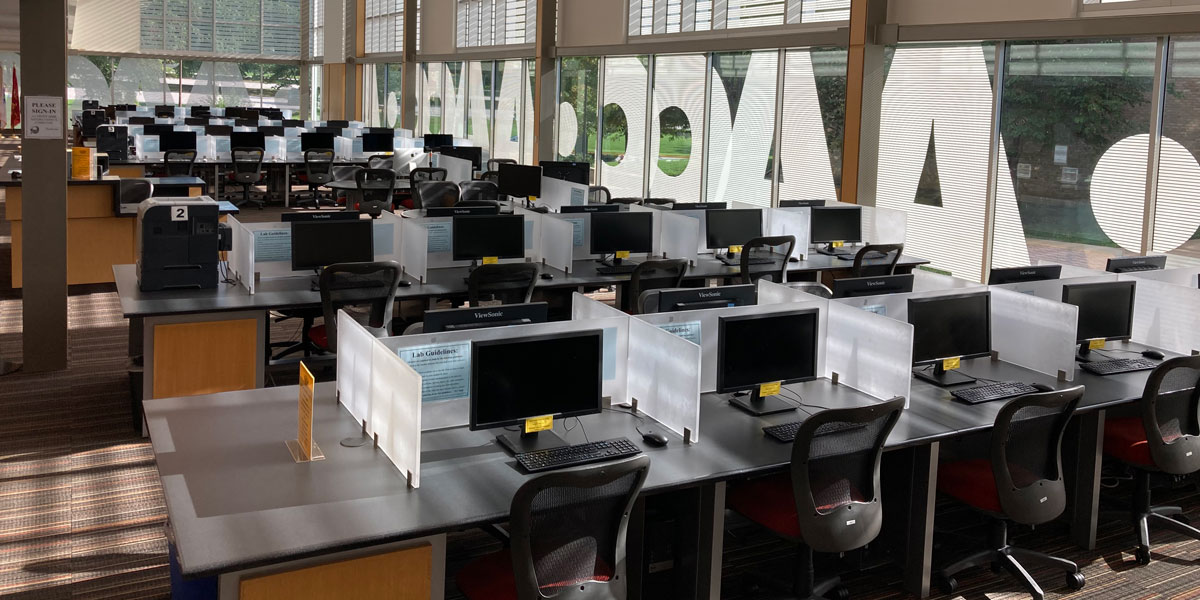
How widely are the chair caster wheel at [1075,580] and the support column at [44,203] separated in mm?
5794

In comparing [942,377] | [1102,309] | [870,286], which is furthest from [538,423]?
[1102,309]

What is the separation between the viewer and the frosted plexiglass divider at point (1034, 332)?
184 inches

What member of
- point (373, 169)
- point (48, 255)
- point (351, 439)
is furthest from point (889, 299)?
point (373, 169)

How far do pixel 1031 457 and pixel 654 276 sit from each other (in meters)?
3.19

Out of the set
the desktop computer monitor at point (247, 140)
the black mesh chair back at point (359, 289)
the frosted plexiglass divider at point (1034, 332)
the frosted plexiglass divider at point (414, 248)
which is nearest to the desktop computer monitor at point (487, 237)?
the frosted plexiglass divider at point (414, 248)

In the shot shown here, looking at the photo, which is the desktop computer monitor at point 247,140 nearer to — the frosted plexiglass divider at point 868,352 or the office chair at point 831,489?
the frosted plexiglass divider at point 868,352

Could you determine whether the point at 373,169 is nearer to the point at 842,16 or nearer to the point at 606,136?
the point at 606,136

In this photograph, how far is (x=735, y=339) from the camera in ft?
13.2

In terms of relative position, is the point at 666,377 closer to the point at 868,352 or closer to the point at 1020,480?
the point at 868,352

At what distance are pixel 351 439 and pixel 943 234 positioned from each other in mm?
6551

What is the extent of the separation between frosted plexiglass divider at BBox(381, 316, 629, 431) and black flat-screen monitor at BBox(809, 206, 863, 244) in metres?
4.46

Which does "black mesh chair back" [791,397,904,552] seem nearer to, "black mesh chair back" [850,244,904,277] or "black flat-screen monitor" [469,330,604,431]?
"black flat-screen monitor" [469,330,604,431]

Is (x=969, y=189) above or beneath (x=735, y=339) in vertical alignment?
above

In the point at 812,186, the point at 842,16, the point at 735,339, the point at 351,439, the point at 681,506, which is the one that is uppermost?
the point at 842,16
